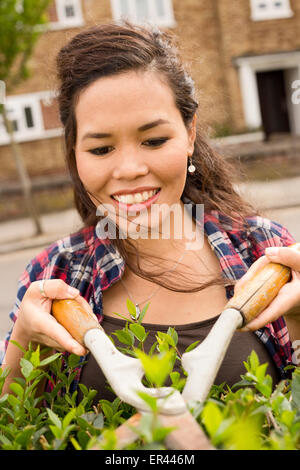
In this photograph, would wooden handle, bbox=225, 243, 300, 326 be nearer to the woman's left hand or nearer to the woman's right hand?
the woman's left hand

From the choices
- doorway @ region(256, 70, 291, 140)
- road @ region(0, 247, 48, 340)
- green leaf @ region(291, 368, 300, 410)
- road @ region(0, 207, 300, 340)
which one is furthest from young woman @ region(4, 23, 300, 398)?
doorway @ region(256, 70, 291, 140)

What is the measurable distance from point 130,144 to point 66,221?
1000 centimetres

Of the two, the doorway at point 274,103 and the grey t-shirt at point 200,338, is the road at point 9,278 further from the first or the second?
the doorway at point 274,103

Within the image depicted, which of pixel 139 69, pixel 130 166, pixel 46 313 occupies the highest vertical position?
pixel 139 69

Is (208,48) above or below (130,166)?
above

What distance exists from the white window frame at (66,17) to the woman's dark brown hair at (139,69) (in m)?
15.0

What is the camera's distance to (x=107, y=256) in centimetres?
169

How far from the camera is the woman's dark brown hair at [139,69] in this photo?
1.54 m

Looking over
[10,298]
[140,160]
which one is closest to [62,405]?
[140,160]

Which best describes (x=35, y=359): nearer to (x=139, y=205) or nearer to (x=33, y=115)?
(x=139, y=205)

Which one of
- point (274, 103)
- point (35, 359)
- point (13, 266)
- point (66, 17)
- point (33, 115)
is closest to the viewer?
point (35, 359)

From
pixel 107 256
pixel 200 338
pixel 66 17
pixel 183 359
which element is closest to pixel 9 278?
pixel 107 256
